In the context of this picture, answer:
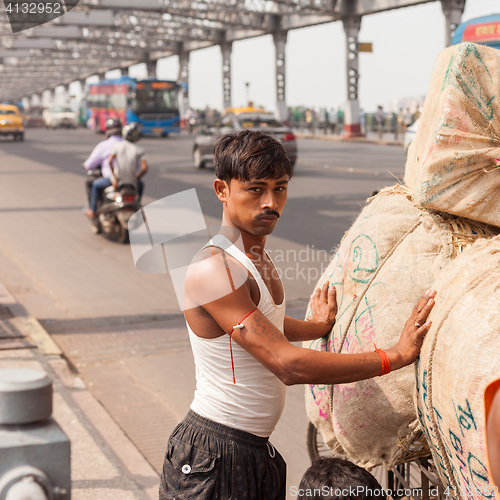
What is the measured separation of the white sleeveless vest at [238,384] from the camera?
2.18 metres

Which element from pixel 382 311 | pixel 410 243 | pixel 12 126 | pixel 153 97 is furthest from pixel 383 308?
pixel 153 97

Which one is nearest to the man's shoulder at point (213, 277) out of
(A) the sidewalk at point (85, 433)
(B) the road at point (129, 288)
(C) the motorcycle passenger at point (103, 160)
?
(B) the road at point (129, 288)

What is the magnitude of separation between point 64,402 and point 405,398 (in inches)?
122

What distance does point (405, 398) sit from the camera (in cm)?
243

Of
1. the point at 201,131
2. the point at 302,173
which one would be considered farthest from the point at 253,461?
the point at 201,131

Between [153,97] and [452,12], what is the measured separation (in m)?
18.5

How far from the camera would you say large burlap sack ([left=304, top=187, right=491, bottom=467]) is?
2.39 m

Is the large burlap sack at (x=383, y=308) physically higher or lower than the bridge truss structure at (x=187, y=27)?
lower

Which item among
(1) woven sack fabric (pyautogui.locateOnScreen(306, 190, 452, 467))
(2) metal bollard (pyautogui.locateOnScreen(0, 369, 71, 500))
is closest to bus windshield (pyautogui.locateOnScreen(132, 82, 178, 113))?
(1) woven sack fabric (pyautogui.locateOnScreen(306, 190, 452, 467))

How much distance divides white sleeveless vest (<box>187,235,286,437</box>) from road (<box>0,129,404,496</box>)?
0.93 metres

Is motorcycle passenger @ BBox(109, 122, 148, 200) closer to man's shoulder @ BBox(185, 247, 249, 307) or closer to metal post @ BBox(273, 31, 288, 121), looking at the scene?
man's shoulder @ BBox(185, 247, 249, 307)

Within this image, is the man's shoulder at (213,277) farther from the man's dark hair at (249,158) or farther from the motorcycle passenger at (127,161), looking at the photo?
the motorcycle passenger at (127,161)

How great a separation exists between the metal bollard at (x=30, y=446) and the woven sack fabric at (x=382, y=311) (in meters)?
1.20

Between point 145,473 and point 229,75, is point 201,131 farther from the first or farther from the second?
point 229,75
